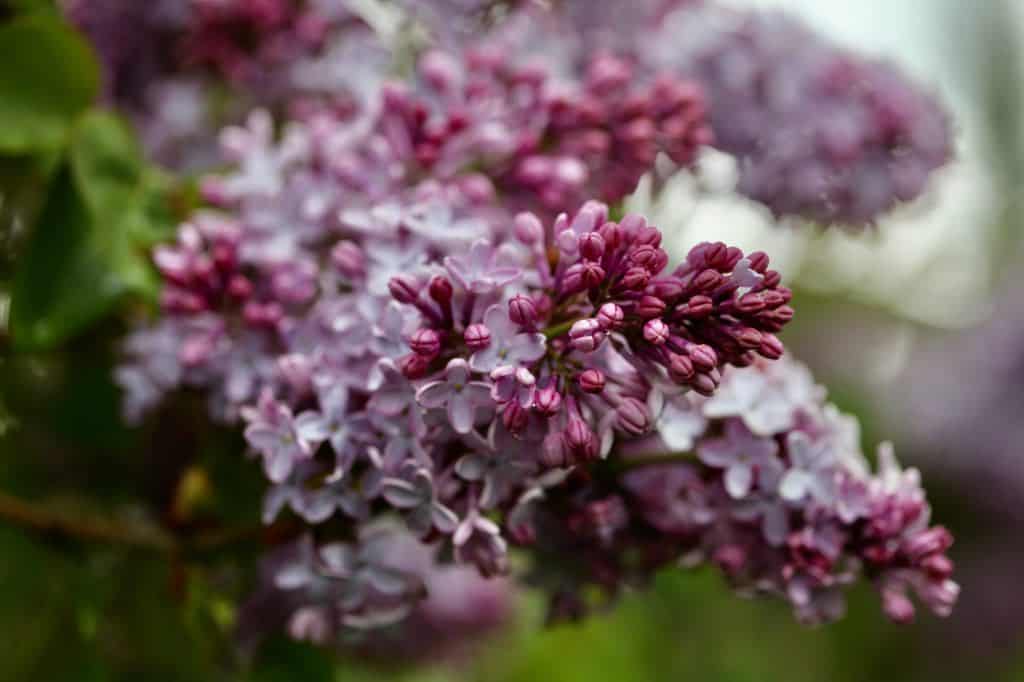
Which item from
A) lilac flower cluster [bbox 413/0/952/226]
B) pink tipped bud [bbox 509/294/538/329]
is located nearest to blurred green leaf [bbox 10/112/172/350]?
lilac flower cluster [bbox 413/0/952/226]

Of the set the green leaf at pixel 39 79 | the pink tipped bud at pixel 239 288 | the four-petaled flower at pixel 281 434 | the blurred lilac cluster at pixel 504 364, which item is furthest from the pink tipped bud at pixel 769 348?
the green leaf at pixel 39 79

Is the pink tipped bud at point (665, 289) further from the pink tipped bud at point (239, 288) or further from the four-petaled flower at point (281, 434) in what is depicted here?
the pink tipped bud at point (239, 288)

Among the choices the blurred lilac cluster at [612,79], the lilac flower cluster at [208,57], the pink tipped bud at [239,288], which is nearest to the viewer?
the pink tipped bud at [239,288]

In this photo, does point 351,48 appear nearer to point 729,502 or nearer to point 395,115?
point 395,115

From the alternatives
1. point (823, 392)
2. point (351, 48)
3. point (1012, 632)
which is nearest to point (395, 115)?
point (351, 48)

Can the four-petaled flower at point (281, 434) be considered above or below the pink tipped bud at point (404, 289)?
below

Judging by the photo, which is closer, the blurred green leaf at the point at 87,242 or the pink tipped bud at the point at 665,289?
the pink tipped bud at the point at 665,289

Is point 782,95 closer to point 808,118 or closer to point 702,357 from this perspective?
point 808,118

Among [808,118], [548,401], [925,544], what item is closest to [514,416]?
[548,401]
